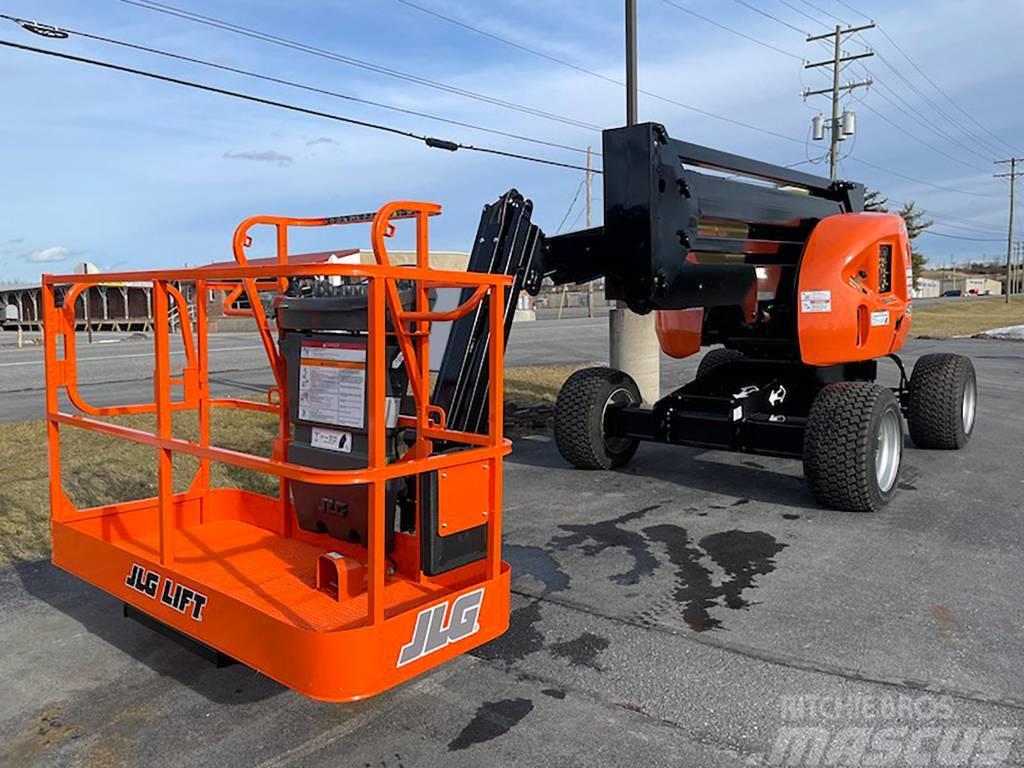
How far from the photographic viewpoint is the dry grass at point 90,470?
5828 mm

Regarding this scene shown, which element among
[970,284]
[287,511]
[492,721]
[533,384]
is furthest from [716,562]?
[970,284]

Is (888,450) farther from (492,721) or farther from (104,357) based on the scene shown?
(104,357)

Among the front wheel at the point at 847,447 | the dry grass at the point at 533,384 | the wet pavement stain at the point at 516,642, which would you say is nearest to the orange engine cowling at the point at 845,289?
the front wheel at the point at 847,447

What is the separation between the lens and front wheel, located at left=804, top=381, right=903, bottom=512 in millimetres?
6043

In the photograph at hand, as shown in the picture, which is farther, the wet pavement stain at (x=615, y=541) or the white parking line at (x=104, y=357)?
the white parking line at (x=104, y=357)

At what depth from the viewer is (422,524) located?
3.69 m

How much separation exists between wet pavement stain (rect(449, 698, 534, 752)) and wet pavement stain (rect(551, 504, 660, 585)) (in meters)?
1.53

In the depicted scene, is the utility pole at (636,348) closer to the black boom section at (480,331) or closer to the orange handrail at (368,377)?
the black boom section at (480,331)

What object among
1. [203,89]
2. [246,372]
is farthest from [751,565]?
[246,372]

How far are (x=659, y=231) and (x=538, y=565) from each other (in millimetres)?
2242

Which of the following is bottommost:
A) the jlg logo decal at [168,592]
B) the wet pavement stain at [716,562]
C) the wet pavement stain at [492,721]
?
the wet pavement stain at [492,721]

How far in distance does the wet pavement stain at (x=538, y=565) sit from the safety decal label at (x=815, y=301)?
115 inches

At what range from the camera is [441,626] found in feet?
10.8

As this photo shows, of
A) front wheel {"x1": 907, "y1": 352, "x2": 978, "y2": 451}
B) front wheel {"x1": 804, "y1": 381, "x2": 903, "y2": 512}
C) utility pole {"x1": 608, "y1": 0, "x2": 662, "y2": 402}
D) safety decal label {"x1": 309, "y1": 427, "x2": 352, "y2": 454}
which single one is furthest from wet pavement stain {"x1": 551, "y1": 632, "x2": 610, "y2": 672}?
utility pole {"x1": 608, "y1": 0, "x2": 662, "y2": 402}
